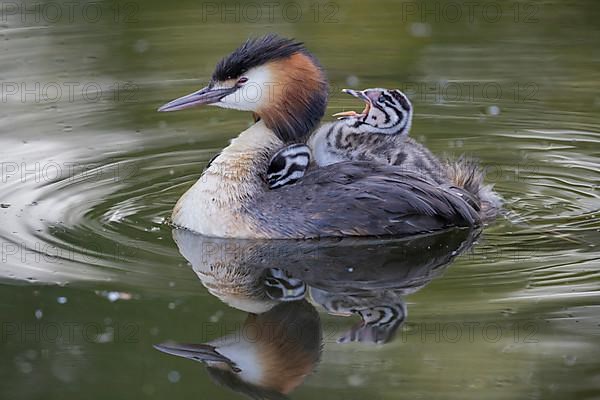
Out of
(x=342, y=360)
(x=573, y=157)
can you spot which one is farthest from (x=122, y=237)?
(x=573, y=157)

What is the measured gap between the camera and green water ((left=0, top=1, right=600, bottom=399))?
539cm

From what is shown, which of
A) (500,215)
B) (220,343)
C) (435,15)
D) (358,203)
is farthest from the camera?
(435,15)

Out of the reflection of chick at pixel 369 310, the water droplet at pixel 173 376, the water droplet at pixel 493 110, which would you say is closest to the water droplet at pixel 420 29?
the water droplet at pixel 493 110

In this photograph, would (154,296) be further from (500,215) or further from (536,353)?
(500,215)

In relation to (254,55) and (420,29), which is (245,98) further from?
(420,29)

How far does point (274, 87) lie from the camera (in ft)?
23.8

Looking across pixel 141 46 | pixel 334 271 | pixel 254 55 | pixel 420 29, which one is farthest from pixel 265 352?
pixel 420 29

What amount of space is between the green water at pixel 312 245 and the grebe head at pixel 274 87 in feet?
2.58

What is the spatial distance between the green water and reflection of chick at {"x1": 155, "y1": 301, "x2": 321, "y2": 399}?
0.17 feet

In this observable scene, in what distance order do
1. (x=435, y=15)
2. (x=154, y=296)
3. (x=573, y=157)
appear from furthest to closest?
(x=435, y=15) < (x=573, y=157) < (x=154, y=296)

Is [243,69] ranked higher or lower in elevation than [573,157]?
higher

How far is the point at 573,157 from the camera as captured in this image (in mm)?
8555

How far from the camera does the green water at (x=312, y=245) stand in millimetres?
5387

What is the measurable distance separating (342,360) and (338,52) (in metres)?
6.30
